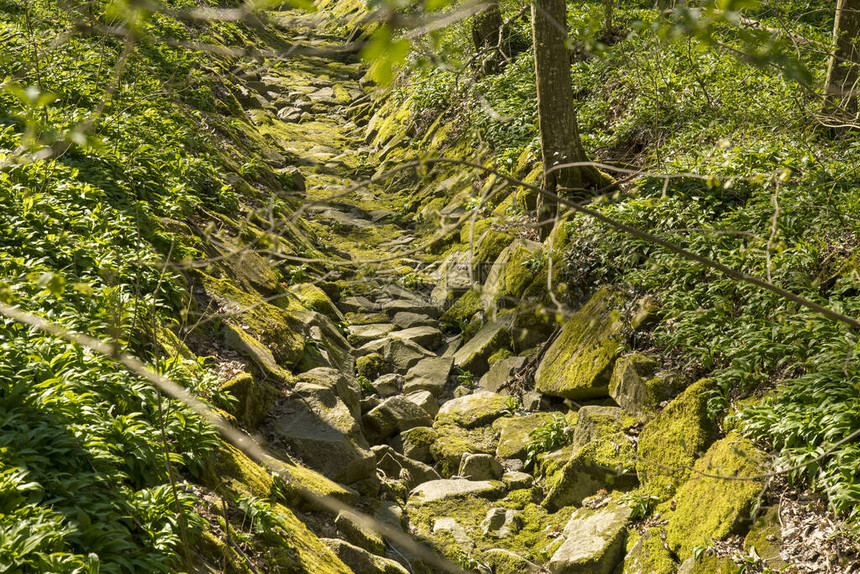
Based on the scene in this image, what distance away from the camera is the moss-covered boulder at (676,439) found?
5.43 metres

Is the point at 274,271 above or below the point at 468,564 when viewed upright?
above

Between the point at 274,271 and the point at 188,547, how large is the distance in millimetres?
5929

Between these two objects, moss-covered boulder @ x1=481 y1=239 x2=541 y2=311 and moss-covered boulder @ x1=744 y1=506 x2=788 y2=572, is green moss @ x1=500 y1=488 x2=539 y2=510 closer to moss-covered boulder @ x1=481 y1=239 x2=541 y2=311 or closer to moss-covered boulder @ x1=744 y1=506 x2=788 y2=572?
moss-covered boulder @ x1=744 y1=506 x2=788 y2=572

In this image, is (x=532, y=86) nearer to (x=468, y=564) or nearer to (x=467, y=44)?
(x=467, y=44)

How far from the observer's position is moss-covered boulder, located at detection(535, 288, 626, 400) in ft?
22.3

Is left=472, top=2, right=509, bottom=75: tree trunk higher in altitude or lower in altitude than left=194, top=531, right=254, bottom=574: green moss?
higher

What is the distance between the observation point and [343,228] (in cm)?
1346

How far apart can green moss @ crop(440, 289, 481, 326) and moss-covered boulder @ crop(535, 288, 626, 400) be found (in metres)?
2.23

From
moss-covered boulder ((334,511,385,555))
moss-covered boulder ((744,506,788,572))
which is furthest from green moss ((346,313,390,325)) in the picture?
moss-covered boulder ((744,506,788,572))

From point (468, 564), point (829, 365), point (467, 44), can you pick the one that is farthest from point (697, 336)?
point (467, 44)

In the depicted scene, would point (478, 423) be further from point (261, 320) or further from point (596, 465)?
point (261, 320)

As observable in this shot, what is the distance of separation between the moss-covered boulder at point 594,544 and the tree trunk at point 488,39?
10.4 metres

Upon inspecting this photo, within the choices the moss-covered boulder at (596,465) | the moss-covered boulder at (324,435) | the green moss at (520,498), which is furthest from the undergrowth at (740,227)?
the moss-covered boulder at (324,435)

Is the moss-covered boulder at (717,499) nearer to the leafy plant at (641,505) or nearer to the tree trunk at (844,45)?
the leafy plant at (641,505)
